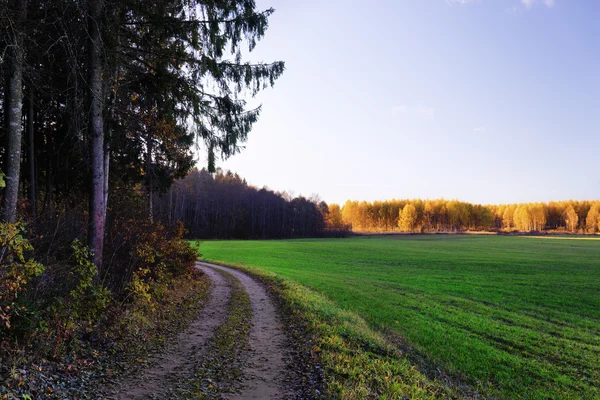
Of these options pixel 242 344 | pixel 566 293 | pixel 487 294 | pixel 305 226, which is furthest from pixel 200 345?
pixel 305 226

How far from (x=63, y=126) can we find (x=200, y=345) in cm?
760

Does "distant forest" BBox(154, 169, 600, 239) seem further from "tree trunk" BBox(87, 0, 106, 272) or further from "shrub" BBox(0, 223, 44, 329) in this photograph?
"shrub" BBox(0, 223, 44, 329)

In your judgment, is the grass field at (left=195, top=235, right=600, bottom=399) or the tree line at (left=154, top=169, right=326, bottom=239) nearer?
the grass field at (left=195, top=235, right=600, bottom=399)

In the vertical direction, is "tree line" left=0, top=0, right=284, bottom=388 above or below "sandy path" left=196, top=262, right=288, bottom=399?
above

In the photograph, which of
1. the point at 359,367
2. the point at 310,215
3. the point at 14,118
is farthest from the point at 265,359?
the point at 310,215

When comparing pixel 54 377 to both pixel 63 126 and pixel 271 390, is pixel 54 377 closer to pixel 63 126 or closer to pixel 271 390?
pixel 271 390

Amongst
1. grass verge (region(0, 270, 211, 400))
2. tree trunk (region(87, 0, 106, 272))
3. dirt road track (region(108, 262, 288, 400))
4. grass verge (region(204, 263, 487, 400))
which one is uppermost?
tree trunk (region(87, 0, 106, 272))

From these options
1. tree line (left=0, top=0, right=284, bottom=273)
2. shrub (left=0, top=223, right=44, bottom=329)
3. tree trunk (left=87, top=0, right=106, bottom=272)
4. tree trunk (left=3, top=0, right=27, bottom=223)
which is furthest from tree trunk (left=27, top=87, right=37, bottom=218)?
shrub (left=0, top=223, right=44, bottom=329)

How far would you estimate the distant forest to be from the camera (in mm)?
93750

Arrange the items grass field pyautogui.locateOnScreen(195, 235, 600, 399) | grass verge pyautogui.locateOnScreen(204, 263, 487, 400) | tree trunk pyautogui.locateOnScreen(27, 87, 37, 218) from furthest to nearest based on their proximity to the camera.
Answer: tree trunk pyautogui.locateOnScreen(27, 87, 37, 218) < grass field pyautogui.locateOnScreen(195, 235, 600, 399) < grass verge pyautogui.locateOnScreen(204, 263, 487, 400)

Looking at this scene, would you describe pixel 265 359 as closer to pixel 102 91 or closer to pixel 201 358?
pixel 201 358

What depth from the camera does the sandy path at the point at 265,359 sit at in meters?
Answer: 5.53

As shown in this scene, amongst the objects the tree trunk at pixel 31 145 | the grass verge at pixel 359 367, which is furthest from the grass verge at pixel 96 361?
the tree trunk at pixel 31 145

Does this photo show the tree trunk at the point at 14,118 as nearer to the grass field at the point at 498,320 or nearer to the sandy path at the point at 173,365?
the sandy path at the point at 173,365
